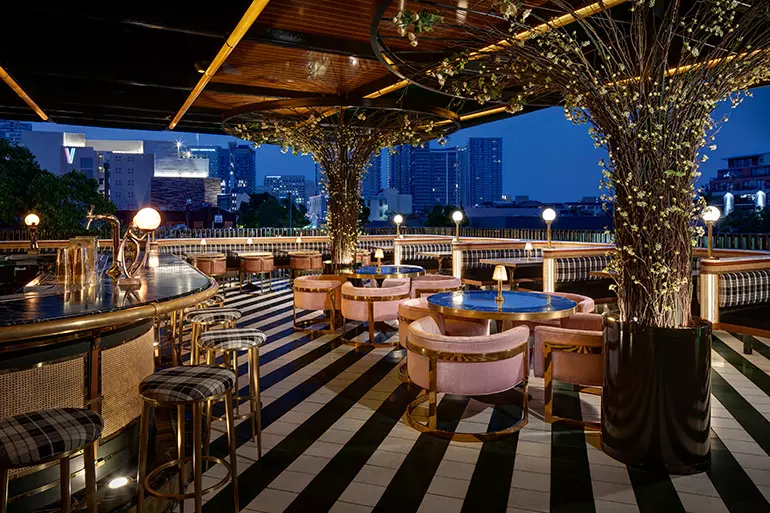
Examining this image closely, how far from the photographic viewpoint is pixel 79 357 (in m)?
2.59

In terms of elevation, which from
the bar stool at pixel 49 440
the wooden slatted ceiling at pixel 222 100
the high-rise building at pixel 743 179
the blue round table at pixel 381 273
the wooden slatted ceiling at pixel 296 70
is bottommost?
the bar stool at pixel 49 440

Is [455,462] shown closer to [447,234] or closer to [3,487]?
[3,487]

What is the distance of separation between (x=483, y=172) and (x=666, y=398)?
7271cm

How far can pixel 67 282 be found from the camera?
3.32m

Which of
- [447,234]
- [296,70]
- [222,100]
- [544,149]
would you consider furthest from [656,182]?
[544,149]

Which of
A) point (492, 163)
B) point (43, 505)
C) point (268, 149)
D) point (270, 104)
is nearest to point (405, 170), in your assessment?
point (492, 163)

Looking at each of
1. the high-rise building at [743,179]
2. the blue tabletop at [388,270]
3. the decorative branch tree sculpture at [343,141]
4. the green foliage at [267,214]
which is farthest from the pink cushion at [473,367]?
the high-rise building at [743,179]

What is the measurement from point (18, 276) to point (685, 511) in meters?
6.68

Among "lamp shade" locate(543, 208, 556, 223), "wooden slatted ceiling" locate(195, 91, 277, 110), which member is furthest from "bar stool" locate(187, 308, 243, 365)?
"lamp shade" locate(543, 208, 556, 223)

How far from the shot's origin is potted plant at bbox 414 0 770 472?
297 cm

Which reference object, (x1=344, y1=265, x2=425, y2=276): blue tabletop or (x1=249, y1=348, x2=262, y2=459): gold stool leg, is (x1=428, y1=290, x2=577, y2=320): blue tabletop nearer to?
(x1=249, y1=348, x2=262, y2=459): gold stool leg

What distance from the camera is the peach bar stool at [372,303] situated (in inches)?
244

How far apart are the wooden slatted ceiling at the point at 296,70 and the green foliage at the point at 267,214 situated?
17.7 metres

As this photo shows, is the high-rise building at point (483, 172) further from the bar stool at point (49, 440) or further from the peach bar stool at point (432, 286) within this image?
the bar stool at point (49, 440)
